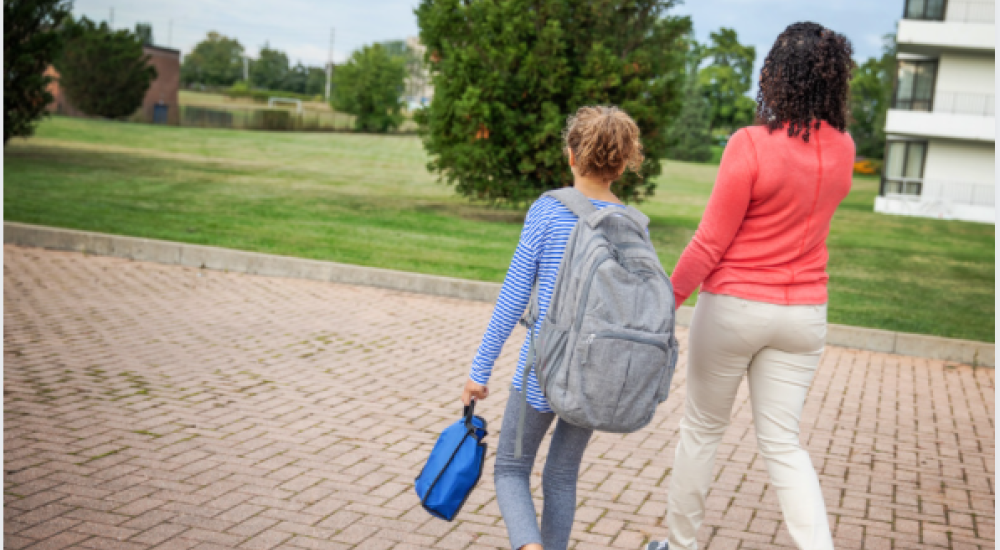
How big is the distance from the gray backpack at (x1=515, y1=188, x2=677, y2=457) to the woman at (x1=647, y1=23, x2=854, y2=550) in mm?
461

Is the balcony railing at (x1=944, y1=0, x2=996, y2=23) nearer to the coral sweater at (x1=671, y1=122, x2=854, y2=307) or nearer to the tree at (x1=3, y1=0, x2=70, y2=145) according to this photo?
the tree at (x1=3, y1=0, x2=70, y2=145)

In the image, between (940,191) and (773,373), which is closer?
(773,373)

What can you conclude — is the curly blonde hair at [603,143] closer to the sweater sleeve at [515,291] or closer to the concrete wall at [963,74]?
the sweater sleeve at [515,291]

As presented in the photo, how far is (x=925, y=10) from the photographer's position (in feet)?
118

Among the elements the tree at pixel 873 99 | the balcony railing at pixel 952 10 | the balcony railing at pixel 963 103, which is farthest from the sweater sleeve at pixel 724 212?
the tree at pixel 873 99

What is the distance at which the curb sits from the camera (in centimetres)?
909

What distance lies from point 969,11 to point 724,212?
3769cm

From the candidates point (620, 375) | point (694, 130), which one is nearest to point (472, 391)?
point (620, 375)

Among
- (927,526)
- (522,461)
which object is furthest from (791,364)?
(927,526)

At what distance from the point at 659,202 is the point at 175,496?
24.1 meters

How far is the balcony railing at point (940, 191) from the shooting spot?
36094mm

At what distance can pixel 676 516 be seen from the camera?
3592 mm

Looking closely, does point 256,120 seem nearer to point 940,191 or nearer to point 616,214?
point 940,191

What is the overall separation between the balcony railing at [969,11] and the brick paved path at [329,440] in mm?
31762
